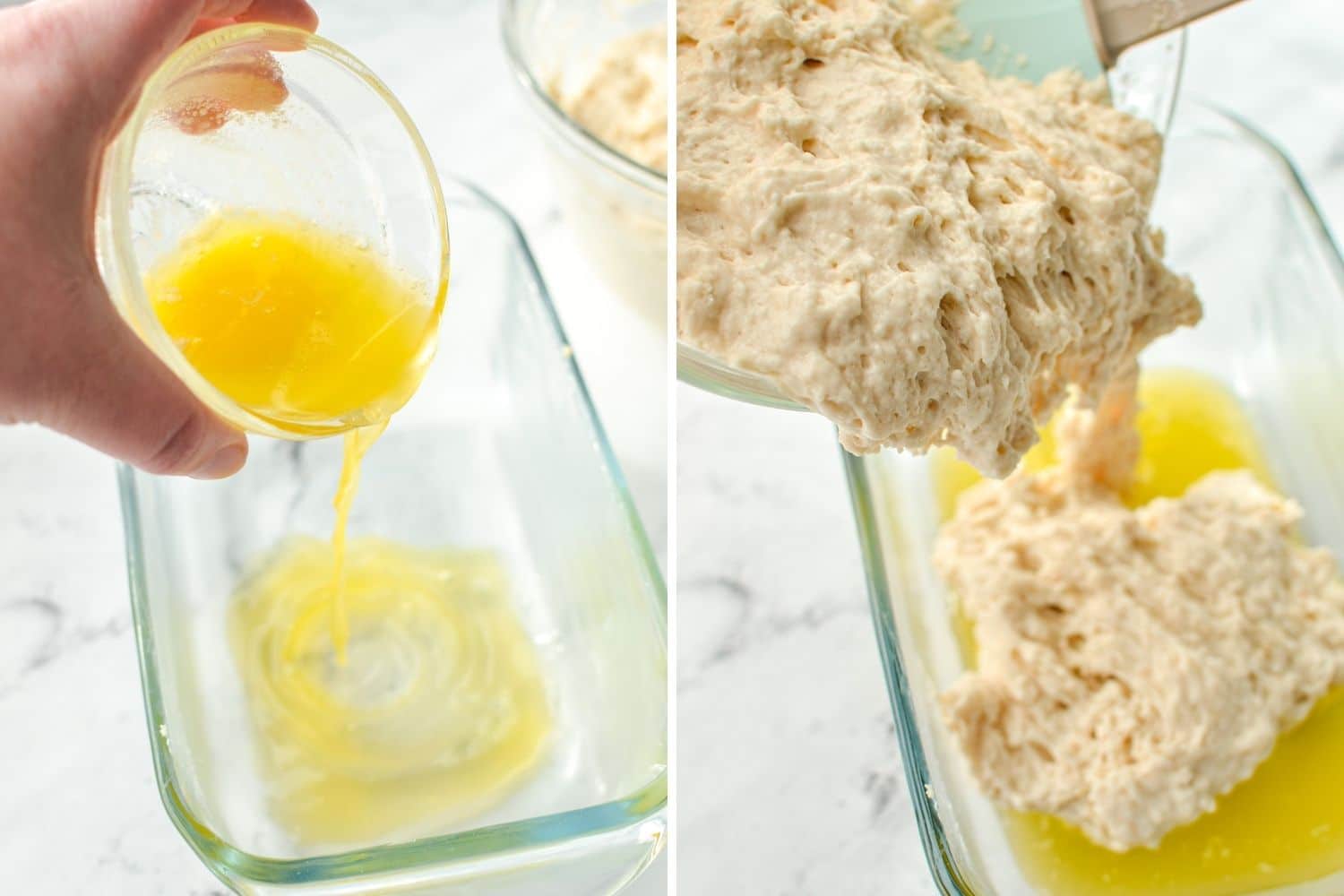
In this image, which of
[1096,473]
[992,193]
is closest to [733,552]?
[1096,473]

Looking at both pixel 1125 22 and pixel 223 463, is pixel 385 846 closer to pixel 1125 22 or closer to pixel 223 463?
pixel 223 463

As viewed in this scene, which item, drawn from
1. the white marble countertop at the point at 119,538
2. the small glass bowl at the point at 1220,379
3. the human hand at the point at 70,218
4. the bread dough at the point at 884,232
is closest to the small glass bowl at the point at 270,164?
the human hand at the point at 70,218

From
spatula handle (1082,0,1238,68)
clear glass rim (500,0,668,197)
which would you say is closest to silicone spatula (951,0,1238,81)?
spatula handle (1082,0,1238,68)

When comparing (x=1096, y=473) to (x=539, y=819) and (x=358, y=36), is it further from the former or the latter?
(x=358, y=36)

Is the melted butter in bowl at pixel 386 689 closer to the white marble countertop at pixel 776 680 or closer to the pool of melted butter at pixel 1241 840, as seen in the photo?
the white marble countertop at pixel 776 680

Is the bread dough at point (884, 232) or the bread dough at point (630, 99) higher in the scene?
the bread dough at point (884, 232)

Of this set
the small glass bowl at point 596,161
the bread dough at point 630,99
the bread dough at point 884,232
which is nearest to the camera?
the bread dough at point 884,232
